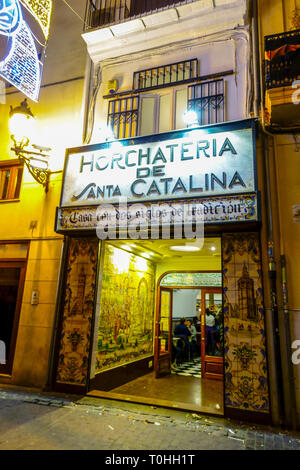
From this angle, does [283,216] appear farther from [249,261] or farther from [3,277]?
[3,277]

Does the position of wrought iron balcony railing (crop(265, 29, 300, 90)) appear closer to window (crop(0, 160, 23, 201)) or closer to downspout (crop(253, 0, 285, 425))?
downspout (crop(253, 0, 285, 425))

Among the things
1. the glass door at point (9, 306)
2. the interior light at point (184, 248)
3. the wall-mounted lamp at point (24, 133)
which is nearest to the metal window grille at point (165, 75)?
the wall-mounted lamp at point (24, 133)

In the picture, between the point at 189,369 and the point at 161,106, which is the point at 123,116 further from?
the point at 189,369

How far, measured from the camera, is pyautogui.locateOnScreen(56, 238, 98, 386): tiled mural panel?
600 centimetres

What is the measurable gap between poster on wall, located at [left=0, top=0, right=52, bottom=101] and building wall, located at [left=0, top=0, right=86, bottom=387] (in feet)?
3.54

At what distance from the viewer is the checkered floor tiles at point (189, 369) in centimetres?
938

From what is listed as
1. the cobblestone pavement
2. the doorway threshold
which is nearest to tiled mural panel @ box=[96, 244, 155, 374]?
the doorway threshold

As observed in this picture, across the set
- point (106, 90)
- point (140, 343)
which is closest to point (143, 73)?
point (106, 90)

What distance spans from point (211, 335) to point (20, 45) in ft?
28.6

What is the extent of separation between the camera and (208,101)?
21.7 ft

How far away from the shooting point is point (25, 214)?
736 cm

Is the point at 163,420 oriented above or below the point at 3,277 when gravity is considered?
below

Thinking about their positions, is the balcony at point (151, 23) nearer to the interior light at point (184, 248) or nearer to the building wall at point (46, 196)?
the building wall at point (46, 196)
